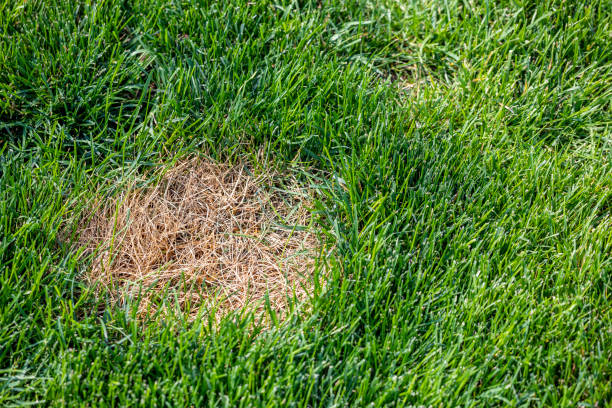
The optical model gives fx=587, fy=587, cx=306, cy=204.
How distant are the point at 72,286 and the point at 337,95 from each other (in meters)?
1.43

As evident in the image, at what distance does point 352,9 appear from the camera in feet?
10.3

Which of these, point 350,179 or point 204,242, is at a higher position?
point 350,179

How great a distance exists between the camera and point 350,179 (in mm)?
2533

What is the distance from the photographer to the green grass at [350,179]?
2072 mm

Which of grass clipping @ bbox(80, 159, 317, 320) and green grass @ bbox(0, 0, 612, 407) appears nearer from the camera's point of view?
green grass @ bbox(0, 0, 612, 407)

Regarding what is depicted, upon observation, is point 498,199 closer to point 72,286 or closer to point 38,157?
point 72,286

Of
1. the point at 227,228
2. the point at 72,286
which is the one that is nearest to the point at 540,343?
the point at 227,228

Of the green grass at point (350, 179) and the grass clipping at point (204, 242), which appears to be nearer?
the green grass at point (350, 179)

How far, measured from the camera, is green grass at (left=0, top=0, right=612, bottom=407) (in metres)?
2.07

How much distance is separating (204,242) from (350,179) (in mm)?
694

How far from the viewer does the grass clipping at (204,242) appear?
2414 millimetres

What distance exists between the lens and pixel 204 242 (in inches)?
101

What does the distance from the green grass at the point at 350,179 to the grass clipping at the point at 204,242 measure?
0.35 ft

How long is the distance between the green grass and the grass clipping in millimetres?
107
